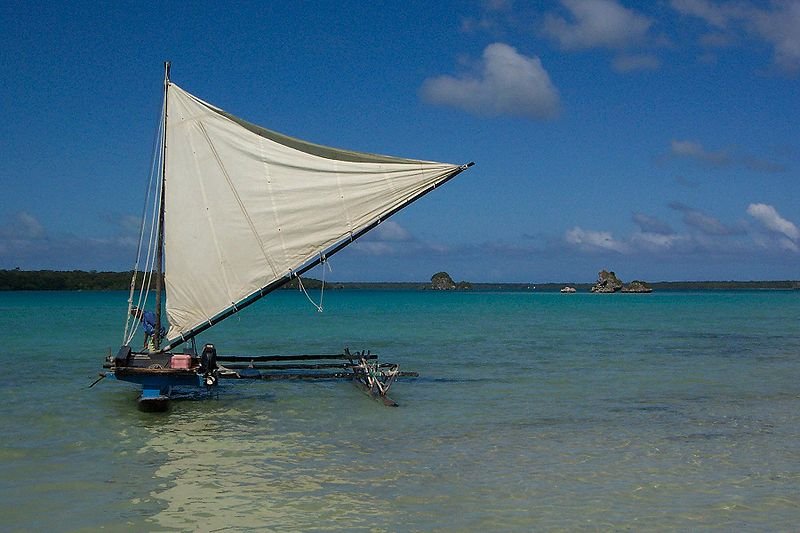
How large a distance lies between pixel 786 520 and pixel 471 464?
17.1ft

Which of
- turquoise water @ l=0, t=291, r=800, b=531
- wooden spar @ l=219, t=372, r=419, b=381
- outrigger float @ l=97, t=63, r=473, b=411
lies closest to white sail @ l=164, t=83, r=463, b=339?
outrigger float @ l=97, t=63, r=473, b=411

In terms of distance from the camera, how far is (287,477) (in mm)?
13367

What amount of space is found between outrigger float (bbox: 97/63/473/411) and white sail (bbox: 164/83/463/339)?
0.08ft

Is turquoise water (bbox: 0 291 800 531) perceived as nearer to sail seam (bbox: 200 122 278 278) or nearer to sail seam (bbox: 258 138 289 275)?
sail seam (bbox: 200 122 278 278)

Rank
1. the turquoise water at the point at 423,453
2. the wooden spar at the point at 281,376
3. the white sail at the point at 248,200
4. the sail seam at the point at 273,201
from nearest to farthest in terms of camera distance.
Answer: the turquoise water at the point at 423,453, the white sail at the point at 248,200, the sail seam at the point at 273,201, the wooden spar at the point at 281,376

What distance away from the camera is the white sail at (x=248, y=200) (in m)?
19.0

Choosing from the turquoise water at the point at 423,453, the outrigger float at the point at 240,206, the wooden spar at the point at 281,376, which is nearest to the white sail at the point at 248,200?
the outrigger float at the point at 240,206

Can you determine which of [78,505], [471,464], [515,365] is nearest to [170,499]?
[78,505]

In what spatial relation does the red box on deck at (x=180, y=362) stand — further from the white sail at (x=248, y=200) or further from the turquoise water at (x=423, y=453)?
the turquoise water at (x=423, y=453)

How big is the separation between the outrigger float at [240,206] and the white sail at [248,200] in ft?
0.08

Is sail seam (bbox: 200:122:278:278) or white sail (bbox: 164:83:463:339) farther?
sail seam (bbox: 200:122:278:278)

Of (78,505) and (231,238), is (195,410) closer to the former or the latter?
(231,238)

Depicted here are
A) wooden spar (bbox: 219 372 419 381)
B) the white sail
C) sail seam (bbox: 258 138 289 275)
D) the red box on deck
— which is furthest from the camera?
wooden spar (bbox: 219 372 419 381)

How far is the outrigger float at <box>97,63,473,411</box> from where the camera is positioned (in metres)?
19.0
